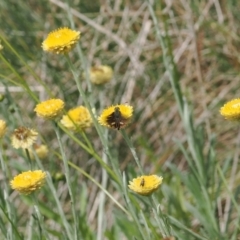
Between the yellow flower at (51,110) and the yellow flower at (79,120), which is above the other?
the yellow flower at (51,110)

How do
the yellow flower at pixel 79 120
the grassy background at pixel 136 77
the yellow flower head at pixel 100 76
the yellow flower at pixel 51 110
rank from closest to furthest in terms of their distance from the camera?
1. the yellow flower at pixel 51 110
2. the yellow flower at pixel 79 120
3. the yellow flower head at pixel 100 76
4. the grassy background at pixel 136 77

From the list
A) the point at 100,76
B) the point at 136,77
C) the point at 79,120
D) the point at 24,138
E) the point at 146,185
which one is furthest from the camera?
the point at 136,77

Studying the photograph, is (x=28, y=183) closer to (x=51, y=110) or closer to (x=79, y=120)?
(x=51, y=110)

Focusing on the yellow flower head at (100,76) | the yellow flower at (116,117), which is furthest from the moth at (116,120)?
the yellow flower head at (100,76)

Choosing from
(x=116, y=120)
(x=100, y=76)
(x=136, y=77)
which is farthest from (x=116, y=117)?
(x=136, y=77)

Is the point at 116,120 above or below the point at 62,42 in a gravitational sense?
below

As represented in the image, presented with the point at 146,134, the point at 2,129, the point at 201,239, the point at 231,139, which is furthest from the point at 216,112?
the point at 2,129

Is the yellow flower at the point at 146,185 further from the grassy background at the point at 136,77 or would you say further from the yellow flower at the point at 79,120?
the grassy background at the point at 136,77

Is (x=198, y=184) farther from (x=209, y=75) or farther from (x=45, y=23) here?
(x=45, y=23)

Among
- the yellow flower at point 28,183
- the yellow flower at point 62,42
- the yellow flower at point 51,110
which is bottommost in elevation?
the yellow flower at point 28,183
